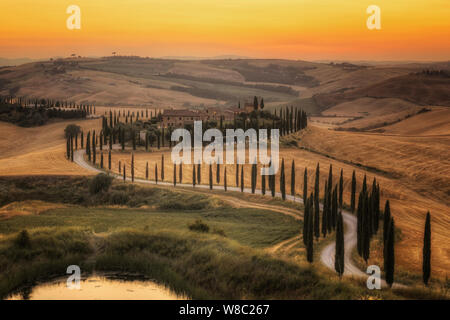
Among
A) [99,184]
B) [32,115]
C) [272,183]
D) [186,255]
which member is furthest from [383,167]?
[32,115]

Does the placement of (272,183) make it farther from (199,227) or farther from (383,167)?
(383,167)

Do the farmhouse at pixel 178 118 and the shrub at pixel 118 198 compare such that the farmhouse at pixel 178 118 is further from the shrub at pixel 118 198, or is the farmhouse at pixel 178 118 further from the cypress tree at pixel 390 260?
the cypress tree at pixel 390 260

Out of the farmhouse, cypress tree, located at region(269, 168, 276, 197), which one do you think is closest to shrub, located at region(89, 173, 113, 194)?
cypress tree, located at region(269, 168, 276, 197)

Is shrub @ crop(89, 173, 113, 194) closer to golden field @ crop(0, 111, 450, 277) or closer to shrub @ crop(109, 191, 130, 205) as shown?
shrub @ crop(109, 191, 130, 205)

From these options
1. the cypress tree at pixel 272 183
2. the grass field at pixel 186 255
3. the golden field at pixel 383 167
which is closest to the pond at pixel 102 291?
the grass field at pixel 186 255

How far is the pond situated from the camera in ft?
103

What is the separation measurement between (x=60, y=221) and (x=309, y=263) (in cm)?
2522

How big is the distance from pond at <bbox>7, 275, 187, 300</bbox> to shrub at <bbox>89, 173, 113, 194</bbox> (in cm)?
3239

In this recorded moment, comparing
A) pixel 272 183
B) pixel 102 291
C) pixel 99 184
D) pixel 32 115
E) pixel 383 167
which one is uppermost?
pixel 32 115

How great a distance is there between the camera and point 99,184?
6656 centimetres

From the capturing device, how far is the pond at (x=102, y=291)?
3141 centimetres

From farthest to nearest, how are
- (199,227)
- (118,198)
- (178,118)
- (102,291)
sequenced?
(178,118) → (118,198) → (199,227) → (102,291)

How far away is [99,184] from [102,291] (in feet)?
117

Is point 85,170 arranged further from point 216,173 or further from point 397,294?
point 397,294
